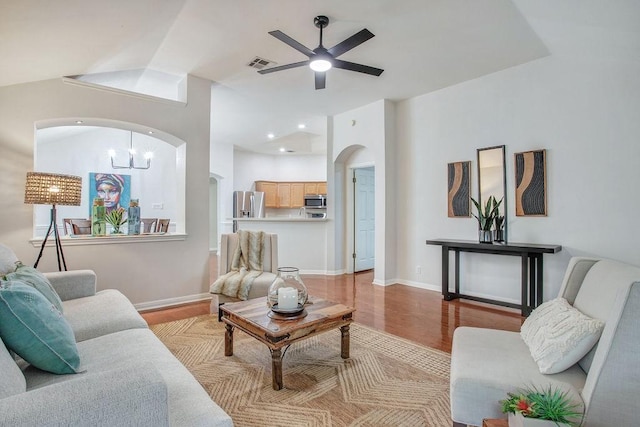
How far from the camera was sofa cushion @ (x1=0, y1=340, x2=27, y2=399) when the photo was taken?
101 centimetres

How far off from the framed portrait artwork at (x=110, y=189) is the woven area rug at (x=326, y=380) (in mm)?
4549

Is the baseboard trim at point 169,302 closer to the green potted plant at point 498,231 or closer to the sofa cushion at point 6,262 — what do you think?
the sofa cushion at point 6,262

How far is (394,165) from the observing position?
5.35m

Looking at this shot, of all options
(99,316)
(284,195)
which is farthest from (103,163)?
(99,316)

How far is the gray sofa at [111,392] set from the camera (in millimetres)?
873

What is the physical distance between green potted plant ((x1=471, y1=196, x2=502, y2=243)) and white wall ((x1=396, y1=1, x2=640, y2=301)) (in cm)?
21

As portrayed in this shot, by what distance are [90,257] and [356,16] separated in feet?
12.2

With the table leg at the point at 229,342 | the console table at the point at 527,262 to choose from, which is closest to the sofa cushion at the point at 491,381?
the table leg at the point at 229,342

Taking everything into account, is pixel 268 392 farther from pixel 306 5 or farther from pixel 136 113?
pixel 136 113

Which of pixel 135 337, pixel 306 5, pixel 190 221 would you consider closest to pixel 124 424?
pixel 135 337

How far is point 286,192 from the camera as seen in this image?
9258 mm

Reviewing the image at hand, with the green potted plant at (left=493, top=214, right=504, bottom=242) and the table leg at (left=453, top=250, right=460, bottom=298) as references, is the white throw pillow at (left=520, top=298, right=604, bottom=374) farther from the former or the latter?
the table leg at (left=453, top=250, right=460, bottom=298)

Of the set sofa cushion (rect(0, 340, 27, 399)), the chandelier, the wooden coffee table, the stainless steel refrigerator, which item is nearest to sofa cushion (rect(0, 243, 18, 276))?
sofa cushion (rect(0, 340, 27, 399))

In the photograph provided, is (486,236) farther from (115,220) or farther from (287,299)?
(115,220)
